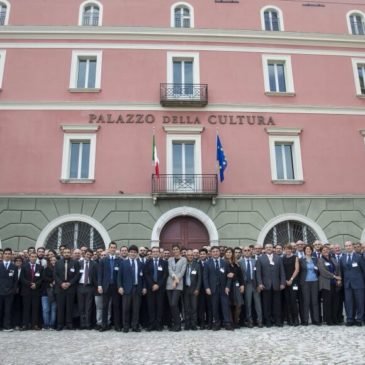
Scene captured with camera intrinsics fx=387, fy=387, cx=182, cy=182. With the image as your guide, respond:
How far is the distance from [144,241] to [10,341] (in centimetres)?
703

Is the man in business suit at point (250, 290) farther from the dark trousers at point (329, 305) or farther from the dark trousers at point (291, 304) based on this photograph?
the dark trousers at point (329, 305)

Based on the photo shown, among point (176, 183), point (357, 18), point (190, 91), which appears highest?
point (357, 18)

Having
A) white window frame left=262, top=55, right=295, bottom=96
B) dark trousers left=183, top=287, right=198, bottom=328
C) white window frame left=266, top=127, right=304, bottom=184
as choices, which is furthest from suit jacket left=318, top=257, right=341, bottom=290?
white window frame left=262, top=55, right=295, bottom=96

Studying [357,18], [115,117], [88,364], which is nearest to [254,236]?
[115,117]

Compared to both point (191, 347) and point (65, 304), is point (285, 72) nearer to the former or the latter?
point (65, 304)

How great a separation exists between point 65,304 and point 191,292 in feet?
9.86

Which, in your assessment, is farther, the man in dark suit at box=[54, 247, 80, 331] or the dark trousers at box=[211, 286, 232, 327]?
the man in dark suit at box=[54, 247, 80, 331]

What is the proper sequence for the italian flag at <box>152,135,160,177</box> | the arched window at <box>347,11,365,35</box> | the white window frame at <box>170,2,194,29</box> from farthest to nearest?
the arched window at <box>347,11,365,35</box> < the white window frame at <box>170,2,194,29</box> < the italian flag at <box>152,135,160,177</box>

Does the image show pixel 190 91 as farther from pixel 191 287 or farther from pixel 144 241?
pixel 191 287

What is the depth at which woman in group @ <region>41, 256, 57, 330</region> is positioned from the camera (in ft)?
30.3

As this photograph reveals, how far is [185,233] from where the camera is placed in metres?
14.5

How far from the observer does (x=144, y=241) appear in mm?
14117

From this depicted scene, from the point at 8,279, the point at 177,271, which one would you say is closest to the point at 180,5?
the point at 177,271

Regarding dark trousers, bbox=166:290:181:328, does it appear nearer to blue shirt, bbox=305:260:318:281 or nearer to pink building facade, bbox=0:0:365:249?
blue shirt, bbox=305:260:318:281
